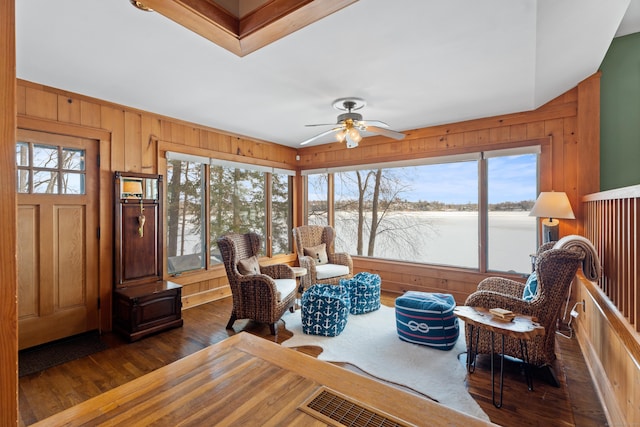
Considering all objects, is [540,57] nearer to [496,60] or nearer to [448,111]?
[496,60]

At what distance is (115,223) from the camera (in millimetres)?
3410

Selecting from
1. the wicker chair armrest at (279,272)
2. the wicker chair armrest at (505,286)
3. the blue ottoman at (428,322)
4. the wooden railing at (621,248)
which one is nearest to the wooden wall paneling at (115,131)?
the wicker chair armrest at (279,272)

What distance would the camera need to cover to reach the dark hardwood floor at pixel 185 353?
6.49 feet

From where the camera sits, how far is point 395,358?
2.68 meters

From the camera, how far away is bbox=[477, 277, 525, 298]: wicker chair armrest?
9.50 ft

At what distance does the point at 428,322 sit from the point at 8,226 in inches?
117

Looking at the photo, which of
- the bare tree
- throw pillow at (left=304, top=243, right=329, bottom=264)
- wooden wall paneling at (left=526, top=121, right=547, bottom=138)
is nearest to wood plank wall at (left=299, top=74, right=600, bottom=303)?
wooden wall paneling at (left=526, top=121, right=547, bottom=138)

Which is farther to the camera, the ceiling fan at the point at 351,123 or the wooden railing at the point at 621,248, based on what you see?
the ceiling fan at the point at 351,123

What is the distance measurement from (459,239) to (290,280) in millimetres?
2533

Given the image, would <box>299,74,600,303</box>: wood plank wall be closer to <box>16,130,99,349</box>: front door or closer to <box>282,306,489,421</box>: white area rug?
<box>282,306,489,421</box>: white area rug

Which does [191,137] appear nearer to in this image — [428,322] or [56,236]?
[56,236]

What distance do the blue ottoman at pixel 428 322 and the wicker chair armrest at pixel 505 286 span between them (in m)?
0.41

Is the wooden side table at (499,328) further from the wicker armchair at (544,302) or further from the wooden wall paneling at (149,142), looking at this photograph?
the wooden wall paneling at (149,142)

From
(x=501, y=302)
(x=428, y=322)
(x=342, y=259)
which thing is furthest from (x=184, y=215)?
(x=501, y=302)
